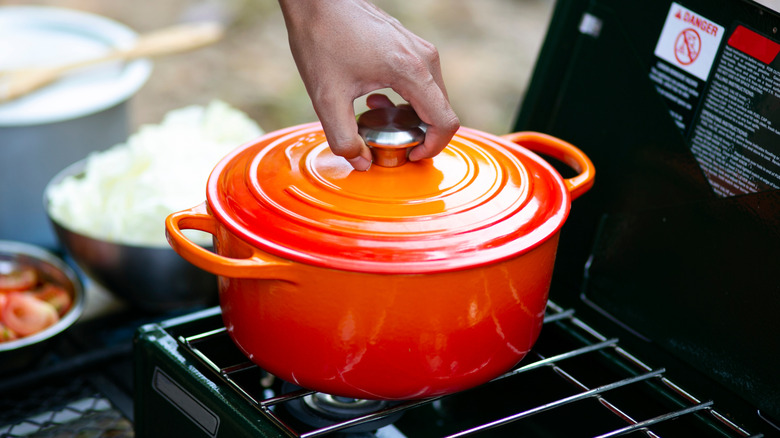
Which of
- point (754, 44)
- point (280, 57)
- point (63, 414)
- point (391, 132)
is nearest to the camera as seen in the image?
point (391, 132)

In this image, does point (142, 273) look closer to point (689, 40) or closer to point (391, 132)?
point (391, 132)

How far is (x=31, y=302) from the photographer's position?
140 centimetres

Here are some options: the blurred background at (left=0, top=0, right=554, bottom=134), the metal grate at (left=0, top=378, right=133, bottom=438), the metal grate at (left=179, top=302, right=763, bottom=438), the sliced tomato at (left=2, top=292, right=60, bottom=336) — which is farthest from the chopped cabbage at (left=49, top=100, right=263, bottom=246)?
the blurred background at (left=0, top=0, right=554, bottom=134)

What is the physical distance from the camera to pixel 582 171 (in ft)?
3.34

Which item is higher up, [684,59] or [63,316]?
[684,59]

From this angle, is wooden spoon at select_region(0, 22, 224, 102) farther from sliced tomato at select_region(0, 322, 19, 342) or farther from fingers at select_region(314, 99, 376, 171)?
fingers at select_region(314, 99, 376, 171)

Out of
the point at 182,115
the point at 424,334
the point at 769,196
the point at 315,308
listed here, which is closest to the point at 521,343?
the point at 424,334

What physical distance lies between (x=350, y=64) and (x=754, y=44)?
51 centimetres

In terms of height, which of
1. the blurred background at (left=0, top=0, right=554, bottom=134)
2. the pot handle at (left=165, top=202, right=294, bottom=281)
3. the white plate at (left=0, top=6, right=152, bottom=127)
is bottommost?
the blurred background at (left=0, top=0, right=554, bottom=134)

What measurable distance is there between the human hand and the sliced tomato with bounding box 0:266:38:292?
89cm

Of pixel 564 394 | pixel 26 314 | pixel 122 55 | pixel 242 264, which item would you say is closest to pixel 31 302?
pixel 26 314

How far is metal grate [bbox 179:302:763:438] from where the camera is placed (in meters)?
0.97

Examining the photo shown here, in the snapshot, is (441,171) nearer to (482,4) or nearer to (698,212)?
(698,212)

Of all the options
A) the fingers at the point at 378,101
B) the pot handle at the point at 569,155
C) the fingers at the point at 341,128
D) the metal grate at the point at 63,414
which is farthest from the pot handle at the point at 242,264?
the metal grate at the point at 63,414
